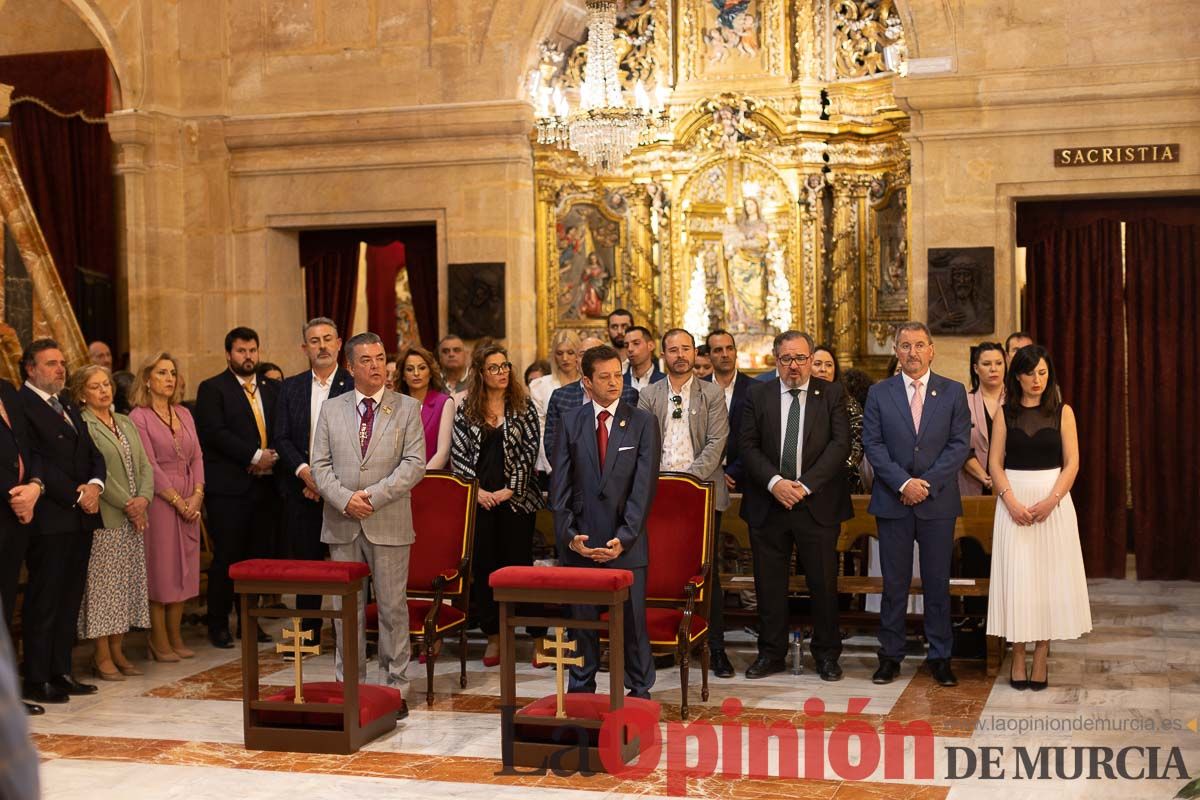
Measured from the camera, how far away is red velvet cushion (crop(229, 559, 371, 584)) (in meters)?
5.54

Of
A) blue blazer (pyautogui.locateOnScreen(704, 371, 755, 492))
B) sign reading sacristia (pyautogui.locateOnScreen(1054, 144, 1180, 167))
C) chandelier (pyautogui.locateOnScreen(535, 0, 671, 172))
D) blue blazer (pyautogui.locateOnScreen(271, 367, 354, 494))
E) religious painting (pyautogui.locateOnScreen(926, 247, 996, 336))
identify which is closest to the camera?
blue blazer (pyautogui.locateOnScreen(704, 371, 755, 492))

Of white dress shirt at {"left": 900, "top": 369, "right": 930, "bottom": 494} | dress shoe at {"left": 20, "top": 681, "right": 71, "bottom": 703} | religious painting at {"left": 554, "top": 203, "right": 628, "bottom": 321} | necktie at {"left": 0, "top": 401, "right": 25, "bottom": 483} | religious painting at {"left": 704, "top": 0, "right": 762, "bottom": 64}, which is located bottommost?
dress shoe at {"left": 20, "top": 681, "right": 71, "bottom": 703}

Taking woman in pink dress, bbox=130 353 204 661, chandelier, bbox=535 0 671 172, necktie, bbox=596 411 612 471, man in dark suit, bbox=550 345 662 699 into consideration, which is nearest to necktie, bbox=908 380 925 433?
man in dark suit, bbox=550 345 662 699

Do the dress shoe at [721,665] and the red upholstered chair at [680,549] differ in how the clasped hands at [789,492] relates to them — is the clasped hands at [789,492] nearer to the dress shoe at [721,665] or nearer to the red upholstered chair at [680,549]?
the red upholstered chair at [680,549]

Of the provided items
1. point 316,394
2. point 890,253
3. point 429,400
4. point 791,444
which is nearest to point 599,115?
point 890,253

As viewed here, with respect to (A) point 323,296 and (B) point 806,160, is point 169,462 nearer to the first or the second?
(A) point 323,296

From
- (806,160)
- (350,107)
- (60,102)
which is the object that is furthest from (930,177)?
(60,102)

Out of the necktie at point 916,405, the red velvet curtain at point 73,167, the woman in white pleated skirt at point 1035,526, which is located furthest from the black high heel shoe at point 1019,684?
the red velvet curtain at point 73,167

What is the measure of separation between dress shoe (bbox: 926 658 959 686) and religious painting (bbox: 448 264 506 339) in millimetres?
4931

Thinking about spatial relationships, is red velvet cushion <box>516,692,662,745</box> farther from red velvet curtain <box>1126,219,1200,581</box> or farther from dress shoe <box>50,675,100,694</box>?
red velvet curtain <box>1126,219,1200,581</box>

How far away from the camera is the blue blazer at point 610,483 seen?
5957 mm

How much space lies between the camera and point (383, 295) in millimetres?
13391

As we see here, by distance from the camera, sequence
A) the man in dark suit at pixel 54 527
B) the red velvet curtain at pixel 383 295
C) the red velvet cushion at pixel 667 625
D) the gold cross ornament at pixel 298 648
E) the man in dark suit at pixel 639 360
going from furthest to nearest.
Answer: the red velvet curtain at pixel 383 295
the man in dark suit at pixel 639 360
the man in dark suit at pixel 54 527
the red velvet cushion at pixel 667 625
the gold cross ornament at pixel 298 648

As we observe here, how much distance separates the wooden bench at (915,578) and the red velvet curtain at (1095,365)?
252 centimetres
